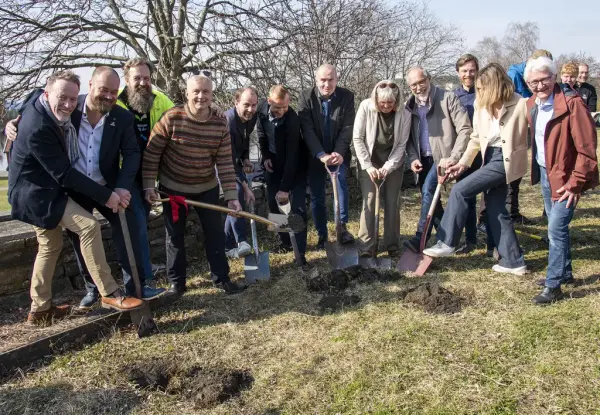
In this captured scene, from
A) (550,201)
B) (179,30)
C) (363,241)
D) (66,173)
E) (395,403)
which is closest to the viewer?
(395,403)

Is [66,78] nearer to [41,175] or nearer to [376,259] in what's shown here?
[41,175]

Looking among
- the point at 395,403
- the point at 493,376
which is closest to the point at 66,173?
the point at 395,403

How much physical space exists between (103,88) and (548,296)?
3630mm

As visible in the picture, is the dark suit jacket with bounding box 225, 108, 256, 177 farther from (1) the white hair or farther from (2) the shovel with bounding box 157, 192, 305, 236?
(1) the white hair

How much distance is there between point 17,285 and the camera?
14.1ft

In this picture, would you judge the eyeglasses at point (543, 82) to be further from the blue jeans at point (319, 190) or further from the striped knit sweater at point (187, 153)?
the striped knit sweater at point (187, 153)

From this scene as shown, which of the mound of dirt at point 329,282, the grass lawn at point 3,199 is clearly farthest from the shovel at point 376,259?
the grass lawn at point 3,199

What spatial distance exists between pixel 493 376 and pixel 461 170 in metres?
2.25

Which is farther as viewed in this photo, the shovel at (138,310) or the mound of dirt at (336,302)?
the mound of dirt at (336,302)

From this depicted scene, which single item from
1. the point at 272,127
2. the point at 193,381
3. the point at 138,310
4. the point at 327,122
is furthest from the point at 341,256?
the point at 193,381

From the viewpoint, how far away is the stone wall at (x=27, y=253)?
424 centimetres

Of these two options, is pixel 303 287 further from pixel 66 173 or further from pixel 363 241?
pixel 66 173

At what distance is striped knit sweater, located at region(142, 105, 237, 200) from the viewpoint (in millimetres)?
4070

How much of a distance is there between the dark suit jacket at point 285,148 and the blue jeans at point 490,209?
1557mm
